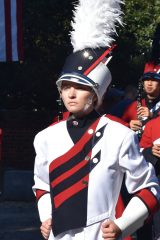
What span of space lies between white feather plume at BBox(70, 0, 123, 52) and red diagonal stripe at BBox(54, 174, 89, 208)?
746mm

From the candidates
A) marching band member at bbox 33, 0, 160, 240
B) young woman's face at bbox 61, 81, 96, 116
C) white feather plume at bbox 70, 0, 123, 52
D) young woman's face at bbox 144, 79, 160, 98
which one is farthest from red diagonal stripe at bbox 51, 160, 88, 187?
young woman's face at bbox 144, 79, 160, 98

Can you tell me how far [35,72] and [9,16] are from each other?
467 cm

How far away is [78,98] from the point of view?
185 inches

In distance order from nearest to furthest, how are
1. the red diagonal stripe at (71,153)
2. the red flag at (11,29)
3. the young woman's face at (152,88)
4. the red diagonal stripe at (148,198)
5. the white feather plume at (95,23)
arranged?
the red diagonal stripe at (148,198) < the red diagonal stripe at (71,153) < the white feather plume at (95,23) < the young woman's face at (152,88) < the red flag at (11,29)

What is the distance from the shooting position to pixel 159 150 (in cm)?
662

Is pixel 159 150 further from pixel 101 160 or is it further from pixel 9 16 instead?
pixel 9 16

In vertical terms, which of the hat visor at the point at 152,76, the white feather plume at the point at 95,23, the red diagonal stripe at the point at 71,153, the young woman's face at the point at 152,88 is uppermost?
the white feather plume at the point at 95,23

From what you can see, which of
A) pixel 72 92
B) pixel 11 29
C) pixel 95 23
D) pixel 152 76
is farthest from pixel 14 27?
pixel 72 92

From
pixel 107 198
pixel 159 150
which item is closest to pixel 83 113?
pixel 107 198

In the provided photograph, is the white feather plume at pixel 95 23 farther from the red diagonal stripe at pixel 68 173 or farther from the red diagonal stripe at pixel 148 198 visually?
the red diagonal stripe at pixel 148 198

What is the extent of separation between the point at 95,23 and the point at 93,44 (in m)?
0.12

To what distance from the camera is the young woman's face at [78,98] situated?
4.70m

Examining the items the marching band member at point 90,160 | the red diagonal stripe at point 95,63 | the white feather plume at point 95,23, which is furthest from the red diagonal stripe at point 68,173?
the white feather plume at point 95,23

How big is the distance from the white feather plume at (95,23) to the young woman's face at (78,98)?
25 cm
